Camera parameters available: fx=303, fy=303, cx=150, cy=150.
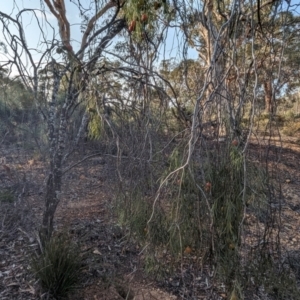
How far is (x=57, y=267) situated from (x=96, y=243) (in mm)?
795

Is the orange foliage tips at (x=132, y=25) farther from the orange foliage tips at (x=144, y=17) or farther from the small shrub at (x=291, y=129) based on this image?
the small shrub at (x=291, y=129)

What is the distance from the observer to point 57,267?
2049 millimetres

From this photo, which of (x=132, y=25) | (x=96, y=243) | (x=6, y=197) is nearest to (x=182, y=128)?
(x=132, y=25)

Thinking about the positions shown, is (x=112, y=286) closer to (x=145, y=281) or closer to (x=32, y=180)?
(x=145, y=281)

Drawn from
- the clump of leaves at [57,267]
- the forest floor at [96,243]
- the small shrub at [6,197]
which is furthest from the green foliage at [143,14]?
the small shrub at [6,197]

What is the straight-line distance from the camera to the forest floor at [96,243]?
2.10 m

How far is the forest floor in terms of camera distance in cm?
210

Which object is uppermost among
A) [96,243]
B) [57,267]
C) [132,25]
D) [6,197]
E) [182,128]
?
[132,25]

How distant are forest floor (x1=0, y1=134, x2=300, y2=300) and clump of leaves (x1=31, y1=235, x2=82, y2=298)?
8 centimetres

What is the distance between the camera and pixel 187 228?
5.47 feet

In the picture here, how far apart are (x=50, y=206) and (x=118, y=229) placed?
0.95 meters

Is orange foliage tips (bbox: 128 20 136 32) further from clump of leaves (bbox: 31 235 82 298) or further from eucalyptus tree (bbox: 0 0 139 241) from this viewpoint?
clump of leaves (bbox: 31 235 82 298)

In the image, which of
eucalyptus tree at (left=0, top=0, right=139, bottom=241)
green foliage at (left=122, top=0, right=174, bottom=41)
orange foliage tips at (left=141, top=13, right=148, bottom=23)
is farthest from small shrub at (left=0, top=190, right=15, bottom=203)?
orange foliage tips at (left=141, top=13, right=148, bottom=23)

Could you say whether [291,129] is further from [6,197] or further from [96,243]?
[6,197]
